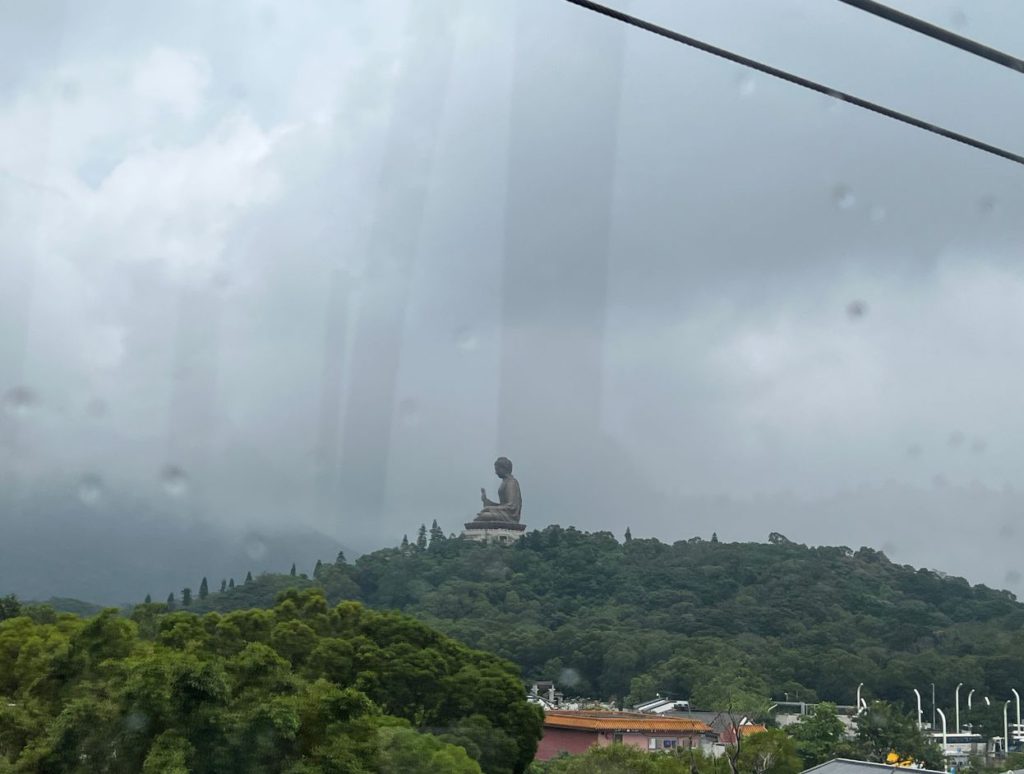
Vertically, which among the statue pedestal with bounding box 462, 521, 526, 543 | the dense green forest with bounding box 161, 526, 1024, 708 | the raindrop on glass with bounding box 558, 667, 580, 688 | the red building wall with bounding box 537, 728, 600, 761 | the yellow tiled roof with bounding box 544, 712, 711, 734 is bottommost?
the red building wall with bounding box 537, 728, 600, 761

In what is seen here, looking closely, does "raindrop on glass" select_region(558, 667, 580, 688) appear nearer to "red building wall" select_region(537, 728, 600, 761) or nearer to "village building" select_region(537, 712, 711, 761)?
"village building" select_region(537, 712, 711, 761)

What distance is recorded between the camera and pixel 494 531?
60.2 metres

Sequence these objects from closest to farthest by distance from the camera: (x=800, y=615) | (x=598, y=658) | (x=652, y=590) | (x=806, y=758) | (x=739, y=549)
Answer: (x=806, y=758), (x=598, y=658), (x=800, y=615), (x=652, y=590), (x=739, y=549)

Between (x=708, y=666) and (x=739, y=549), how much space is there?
16.3 m

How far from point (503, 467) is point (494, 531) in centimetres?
440

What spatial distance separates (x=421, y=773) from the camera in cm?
1303

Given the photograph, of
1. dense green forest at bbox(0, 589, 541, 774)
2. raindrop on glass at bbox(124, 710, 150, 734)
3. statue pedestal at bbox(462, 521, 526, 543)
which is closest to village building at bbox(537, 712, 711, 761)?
dense green forest at bbox(0, 589, 541, 774)

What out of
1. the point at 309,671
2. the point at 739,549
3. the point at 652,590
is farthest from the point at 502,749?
the point at 739,549

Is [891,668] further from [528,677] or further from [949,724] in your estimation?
[528,677]

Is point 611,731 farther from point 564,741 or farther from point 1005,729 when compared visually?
point 1005,729

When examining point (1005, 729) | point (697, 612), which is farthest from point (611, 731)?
point (697, 612)

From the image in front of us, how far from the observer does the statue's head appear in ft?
205

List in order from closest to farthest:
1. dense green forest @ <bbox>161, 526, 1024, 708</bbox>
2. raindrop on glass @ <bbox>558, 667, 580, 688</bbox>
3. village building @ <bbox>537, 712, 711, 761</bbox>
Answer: village building @ <bbox>537, 712, 711, 761</bbox>
dense green forest @ <bbox>161, 526, 1024, 708</bbox>
raindrop on glass @ <bbox>558, 667, 580, 688</bbox>

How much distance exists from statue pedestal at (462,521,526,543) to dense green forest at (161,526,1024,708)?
8.22ft
